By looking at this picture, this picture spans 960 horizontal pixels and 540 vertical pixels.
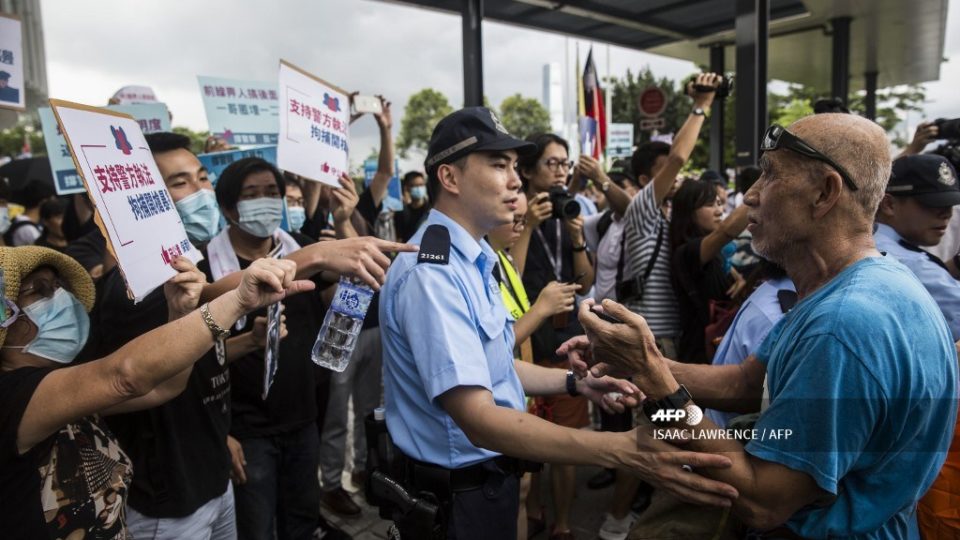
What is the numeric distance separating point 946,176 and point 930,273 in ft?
1.68

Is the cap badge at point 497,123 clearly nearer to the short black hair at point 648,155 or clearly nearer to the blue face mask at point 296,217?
the blue face mask at point 296,217

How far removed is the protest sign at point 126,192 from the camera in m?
1.57

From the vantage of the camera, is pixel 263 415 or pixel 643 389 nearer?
pixel 643 389

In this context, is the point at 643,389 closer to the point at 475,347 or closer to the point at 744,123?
the point at 475,347

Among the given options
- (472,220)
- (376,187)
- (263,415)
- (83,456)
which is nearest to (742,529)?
(472,220)

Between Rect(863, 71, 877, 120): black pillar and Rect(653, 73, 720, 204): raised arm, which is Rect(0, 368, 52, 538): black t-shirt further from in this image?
Rect(863, 71, 877, 120): black pillar

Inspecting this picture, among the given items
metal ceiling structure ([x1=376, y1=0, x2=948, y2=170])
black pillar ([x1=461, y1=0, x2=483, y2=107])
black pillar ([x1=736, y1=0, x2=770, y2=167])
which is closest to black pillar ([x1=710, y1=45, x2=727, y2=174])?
metal ceiling structure ([x1=376, y1=0, x2=948, y2=170])

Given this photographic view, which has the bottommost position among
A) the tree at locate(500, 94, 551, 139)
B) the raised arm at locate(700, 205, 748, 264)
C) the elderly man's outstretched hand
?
the elderly man's outstretched hand

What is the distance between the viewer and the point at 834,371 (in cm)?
123

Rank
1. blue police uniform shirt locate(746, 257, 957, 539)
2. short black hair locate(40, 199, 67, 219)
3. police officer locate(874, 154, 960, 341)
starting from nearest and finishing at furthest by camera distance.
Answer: blue police uniform shirt locate(746, 257, 957, 539), police officer locate(874, 154, 960, 341), short black hair locate(40, 199, 67, 219)

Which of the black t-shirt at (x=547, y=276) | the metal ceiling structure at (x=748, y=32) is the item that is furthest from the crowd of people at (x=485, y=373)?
the metal ceiling structure at (x=748, y=32)

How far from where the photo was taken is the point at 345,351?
Result: 2.64 m

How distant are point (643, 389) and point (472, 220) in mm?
988

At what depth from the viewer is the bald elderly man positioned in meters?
1.23
